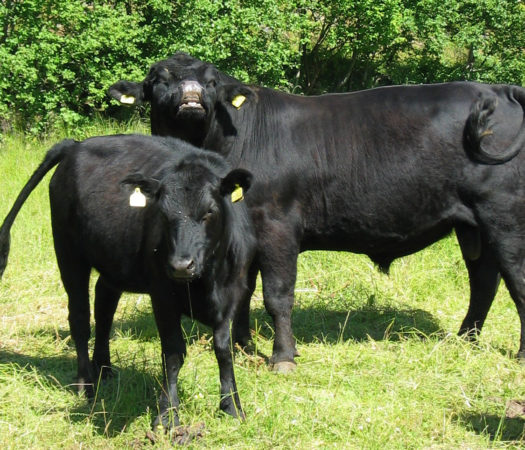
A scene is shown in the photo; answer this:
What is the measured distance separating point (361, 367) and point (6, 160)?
271 inches

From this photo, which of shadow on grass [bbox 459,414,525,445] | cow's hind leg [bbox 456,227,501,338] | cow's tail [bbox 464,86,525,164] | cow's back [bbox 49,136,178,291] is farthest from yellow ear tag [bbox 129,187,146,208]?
cow's hind leg [bbox 456,227,501,338]

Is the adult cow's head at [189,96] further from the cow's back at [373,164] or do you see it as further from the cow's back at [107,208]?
the cow's back at [107,208]

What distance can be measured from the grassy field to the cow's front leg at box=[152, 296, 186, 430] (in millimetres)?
129

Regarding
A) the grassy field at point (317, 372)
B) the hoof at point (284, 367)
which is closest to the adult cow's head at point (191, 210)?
the grassy field at point (317, 372)

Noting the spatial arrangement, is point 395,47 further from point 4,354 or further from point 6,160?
point 4,354

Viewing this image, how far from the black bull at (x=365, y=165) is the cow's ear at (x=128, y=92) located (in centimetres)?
17

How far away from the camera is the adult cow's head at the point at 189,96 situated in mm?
6164

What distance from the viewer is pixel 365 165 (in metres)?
6.23

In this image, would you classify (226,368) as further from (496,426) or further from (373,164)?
(373,164)

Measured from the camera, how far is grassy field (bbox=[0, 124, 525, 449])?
15.0 ft

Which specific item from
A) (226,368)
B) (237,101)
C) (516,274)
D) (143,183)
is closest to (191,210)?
(143,183)

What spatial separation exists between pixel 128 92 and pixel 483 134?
113 inches

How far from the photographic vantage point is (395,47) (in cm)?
1705

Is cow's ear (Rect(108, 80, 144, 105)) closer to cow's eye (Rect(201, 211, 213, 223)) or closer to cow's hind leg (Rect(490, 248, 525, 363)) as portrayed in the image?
cow's eye (Rect(201, 211, 213, 223))
